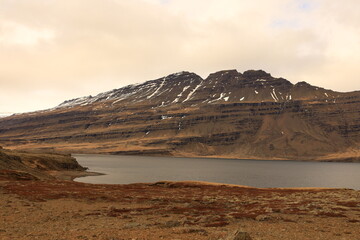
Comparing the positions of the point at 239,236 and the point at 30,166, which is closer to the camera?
the point at 239,236

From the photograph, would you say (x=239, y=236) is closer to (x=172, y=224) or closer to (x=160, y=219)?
(x=172, y=224)

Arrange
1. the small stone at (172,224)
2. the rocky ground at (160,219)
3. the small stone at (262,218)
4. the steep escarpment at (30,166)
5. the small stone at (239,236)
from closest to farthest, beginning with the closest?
the small stone at (239,236), the rocky ground at (160,219), the small stone at (172,224), the small stone at (262,218), the steep escarpment at (30,166)

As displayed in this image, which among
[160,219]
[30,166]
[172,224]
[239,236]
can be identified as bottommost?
[30,166]

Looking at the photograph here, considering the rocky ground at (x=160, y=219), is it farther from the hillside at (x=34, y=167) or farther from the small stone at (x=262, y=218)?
the hillside at (x=34, y=167)

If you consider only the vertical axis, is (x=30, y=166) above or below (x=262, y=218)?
below

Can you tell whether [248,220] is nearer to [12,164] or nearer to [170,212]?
[170,212]

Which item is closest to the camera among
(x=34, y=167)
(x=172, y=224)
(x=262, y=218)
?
(x=172, y=224)

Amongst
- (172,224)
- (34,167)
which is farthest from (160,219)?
(34,167)

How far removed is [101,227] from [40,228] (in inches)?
184

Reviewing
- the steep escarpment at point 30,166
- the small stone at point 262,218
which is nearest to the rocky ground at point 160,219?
the small stone at point 262,218

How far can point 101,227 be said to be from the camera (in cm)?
2564

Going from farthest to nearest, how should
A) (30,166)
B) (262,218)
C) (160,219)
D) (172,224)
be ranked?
(30,166) < (160,219) < (262,218) < (172,224)

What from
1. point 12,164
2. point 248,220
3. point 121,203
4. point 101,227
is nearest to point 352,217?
point 248,220

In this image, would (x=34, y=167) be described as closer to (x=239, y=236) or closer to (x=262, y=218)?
(x=262, y=218)
